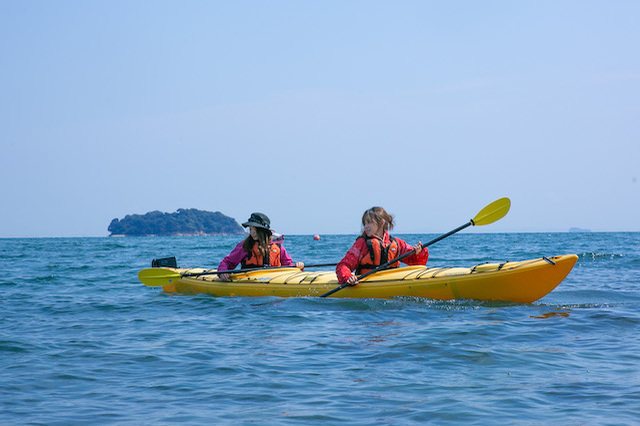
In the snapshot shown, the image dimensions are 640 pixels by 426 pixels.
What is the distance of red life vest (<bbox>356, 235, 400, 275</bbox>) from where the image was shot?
771 centimetres

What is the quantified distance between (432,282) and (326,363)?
9.79 feet

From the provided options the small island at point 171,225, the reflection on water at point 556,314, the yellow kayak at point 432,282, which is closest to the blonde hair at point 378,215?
the yellow kayak at point 432,282

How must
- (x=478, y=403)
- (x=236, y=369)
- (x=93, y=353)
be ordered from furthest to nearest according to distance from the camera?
(x=93, y=353) → (x=236, y=369) → (x=478, y=403)

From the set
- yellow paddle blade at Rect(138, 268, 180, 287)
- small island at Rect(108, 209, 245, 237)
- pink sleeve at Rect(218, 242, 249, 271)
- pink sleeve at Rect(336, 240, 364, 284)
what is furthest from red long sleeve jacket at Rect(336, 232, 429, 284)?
small island at Rect(108, 209, 245, 237)

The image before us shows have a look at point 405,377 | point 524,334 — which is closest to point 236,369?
point 405,377

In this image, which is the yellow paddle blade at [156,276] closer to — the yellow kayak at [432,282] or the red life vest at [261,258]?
the yellow kayak at [432,282]

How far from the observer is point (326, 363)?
4.68 meters

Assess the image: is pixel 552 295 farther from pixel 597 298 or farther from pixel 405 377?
pixel 405 377

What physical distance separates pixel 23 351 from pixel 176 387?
2.14 metres

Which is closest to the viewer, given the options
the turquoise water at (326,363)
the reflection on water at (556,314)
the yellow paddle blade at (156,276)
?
the turquoise water at (326,363)

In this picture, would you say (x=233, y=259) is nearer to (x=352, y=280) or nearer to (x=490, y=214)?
(x=352, y=280)

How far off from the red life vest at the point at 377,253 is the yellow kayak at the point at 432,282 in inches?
5.9

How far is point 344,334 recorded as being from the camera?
5812 millimetres

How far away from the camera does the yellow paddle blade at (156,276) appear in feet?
33.2
